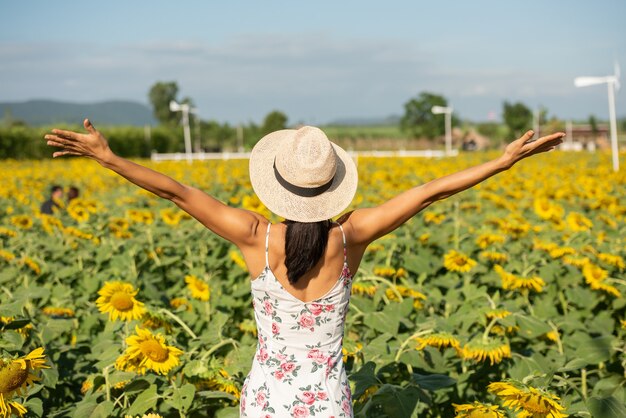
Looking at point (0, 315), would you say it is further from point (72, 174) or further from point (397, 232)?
point (72, 174)

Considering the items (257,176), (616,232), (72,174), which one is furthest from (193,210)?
(72,174)

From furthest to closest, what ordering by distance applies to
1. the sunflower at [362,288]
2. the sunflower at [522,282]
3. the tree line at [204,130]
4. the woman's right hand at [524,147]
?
the tree line at [204,130]
the sunflower at [522,282]
the sunflower at [362,288]
the woman's right hand at [524,147]

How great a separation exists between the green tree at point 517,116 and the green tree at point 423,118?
5.85 meters

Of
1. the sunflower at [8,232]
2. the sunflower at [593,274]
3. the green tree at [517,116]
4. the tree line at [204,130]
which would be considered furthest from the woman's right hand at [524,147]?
the green tree at [517,116]

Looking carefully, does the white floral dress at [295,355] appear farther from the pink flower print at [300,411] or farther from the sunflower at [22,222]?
the sunflower at [22,222]

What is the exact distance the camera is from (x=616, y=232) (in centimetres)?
621

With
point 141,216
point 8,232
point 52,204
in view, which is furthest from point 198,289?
point 52,204

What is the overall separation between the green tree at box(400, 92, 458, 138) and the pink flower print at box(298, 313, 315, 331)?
58.6 meters

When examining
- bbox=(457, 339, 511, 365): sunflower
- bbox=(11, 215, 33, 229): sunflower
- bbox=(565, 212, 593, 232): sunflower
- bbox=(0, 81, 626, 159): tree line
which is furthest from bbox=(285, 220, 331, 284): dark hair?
bbox=(0, 81, 626, 159): tree line

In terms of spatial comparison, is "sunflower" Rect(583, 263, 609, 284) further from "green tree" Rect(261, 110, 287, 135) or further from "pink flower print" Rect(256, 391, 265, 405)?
"green tree" Rect(261, 110, 287, 135)

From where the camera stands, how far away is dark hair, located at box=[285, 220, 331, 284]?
201cm

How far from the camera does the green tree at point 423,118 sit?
60656mm

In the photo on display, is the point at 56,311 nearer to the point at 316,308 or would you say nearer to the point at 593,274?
the point at 316,308

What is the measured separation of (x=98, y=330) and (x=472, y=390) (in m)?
1.88
